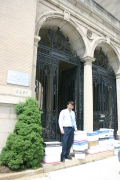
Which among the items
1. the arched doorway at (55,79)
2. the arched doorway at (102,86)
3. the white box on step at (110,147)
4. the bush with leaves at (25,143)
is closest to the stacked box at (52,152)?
the bush with leaves at (25,143)

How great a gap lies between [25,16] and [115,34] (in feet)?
21.1

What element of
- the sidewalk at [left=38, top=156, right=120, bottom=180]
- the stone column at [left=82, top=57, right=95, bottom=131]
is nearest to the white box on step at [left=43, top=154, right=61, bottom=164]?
the sidewalk at [left=38, top=156, right=120, bottom=180]

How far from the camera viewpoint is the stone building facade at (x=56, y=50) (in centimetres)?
430

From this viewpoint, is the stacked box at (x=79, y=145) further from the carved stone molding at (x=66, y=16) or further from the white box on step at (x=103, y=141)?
the carved stone molding at (x=66, y=16)

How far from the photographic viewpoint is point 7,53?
4.33 metres

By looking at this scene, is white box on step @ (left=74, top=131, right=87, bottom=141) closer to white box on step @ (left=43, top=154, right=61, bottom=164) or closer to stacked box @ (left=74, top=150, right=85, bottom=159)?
stacked box @ (left=74, top=150, right=85, bottom=159)

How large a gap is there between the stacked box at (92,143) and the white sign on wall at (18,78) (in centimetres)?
278

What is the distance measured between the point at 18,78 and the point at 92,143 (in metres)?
3.32

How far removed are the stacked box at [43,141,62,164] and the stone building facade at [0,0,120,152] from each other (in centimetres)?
116

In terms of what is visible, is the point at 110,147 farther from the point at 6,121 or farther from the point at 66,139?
the point at 6,121

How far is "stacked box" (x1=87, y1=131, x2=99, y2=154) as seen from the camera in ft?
16.4

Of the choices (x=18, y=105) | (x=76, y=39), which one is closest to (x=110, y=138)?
(x=18, y=105)

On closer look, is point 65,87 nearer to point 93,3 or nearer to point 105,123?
point 105,123

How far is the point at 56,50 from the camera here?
263 inches
